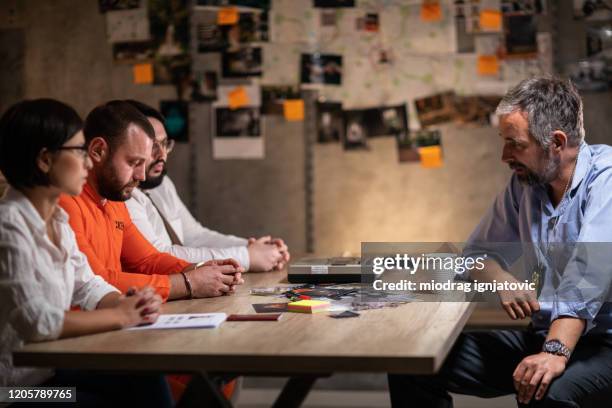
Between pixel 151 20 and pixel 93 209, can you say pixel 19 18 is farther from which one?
pixel 93 209

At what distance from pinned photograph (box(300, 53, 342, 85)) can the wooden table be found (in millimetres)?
2748

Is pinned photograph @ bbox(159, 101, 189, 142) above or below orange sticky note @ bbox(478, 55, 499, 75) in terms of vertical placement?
below

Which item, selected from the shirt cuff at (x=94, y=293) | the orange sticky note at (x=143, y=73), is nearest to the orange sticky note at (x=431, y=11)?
the orange sticky note at (x=143, y=73)

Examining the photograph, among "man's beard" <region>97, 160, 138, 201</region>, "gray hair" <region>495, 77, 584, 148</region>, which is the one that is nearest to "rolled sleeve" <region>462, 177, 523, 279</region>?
"gray hair" <region>495, 77, 584, 148</region>

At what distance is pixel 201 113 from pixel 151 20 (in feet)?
2.05

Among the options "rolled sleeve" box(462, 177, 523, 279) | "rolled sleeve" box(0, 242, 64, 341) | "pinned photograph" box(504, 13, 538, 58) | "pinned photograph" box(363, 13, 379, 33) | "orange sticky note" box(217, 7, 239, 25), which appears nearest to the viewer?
"rolled sleeve" box(0, 242, 64, 341)

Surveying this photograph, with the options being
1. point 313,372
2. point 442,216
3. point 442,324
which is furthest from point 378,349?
point 442,216

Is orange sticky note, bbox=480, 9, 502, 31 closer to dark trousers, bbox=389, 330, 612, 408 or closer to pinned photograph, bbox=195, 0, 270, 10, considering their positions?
pinned photograph, bbox=195, 0, 270, 10

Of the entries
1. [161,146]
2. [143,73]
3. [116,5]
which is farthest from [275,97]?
[161,146]

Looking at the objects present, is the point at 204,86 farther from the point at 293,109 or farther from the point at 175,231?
the point at 175,231

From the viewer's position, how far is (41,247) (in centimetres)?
178

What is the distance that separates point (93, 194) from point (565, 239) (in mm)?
1429

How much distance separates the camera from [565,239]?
243 centimetres

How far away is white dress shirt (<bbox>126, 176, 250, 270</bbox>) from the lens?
2.99 meters
